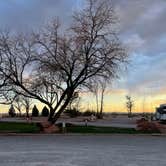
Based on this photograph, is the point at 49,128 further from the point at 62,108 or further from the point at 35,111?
the point at 35,111

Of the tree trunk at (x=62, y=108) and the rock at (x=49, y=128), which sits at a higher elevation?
the tree trunk at (x=62, y=108)

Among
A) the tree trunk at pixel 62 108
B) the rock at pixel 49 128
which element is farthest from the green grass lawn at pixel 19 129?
the tree trunk at pixel 62 108

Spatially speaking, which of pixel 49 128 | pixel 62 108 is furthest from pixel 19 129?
pixel 49 128

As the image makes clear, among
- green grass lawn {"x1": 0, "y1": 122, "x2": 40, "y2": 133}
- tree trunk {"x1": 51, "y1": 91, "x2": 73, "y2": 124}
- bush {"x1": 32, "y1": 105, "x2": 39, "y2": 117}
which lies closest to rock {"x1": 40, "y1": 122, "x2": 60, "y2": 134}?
green grass lawn {"x1": 0, "y1": 122, "x2": 40, "y2": 133}

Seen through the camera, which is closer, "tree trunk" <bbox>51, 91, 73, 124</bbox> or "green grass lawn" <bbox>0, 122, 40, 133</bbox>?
"green grass lawn" <bbox>0, 122, 40, 133</bbox>

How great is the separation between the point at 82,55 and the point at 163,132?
31.9 feet

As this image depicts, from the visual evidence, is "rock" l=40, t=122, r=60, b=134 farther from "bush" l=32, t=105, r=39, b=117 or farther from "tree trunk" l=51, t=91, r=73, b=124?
"bush" l=32, t=105, r=39, b=117

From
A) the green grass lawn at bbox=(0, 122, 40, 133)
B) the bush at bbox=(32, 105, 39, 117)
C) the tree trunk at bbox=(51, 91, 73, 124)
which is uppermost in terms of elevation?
the bush at bbox=(32, 105, 39, 117)

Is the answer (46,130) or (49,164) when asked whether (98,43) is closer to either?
(46,130)

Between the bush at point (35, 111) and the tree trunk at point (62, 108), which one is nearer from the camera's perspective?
the tree trunk at point (62, 108)

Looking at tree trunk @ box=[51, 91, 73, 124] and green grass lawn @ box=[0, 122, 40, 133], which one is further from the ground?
tree trunk @ box=[51, 91, 73, 124]

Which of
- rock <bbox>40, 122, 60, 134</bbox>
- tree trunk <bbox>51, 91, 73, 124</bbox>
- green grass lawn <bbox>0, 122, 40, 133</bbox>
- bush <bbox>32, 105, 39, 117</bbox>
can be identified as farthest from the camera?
bush <bbox>32, 105, 39, 117</bbox>

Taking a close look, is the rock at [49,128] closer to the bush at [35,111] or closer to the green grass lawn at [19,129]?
the green grass lawn at [19,129]

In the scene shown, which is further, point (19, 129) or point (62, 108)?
point (19, 129)
